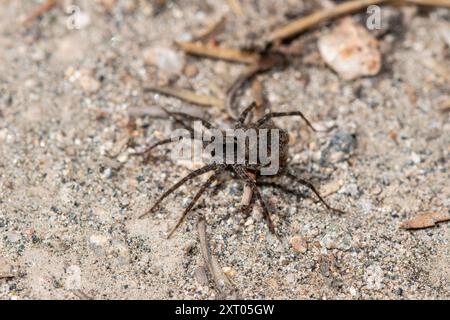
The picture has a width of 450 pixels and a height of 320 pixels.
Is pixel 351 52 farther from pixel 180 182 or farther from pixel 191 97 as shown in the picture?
pixel 180 182

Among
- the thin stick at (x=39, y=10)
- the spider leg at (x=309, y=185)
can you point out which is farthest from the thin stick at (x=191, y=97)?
the thin stick at (x=39, y=10)

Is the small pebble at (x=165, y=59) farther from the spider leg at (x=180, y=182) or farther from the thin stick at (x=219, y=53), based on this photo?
the spider leg at (x=180, y=182)

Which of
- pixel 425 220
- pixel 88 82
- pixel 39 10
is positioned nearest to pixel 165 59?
pixel 88 82

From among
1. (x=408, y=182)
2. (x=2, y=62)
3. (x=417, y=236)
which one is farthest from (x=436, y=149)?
(x=2, y=62)
